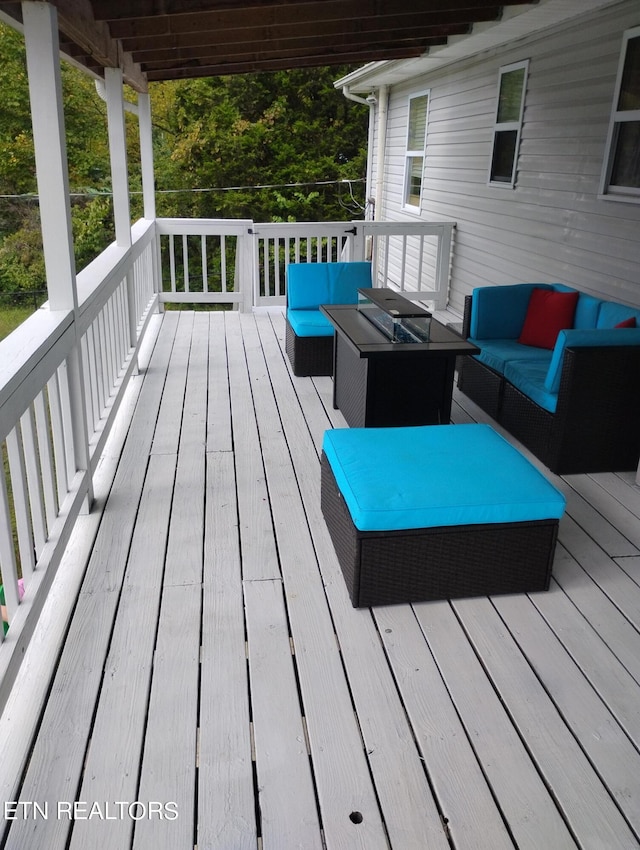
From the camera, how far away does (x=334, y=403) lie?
482 centimetres

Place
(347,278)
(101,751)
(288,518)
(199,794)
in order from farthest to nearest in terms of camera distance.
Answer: (347,278)
(288,518)
(101,751)
(199,794)

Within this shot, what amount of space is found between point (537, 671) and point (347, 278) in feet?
13.1

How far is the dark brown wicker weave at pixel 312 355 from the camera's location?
5.36 metres

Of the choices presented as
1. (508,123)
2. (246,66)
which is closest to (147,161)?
(246,66)

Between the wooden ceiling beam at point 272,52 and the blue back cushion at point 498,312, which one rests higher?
the wooden ceiling beam at point 272,52

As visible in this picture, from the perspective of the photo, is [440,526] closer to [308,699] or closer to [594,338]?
[308,699]

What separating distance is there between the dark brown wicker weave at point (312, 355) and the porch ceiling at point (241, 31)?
2.07 m

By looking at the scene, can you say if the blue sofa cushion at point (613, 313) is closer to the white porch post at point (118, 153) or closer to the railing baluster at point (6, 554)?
the white porch post at point (118, 153)

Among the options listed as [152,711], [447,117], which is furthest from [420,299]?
[152,711]

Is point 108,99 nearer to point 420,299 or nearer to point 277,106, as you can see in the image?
point 420,299

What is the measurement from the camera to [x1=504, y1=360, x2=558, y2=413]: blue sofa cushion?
149 inches

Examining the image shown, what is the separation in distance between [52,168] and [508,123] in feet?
15.5

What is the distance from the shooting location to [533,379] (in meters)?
4.03

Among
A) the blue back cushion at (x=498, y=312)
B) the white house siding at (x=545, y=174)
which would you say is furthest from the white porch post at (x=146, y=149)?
the blue back cushion at (x=498, y=312)
